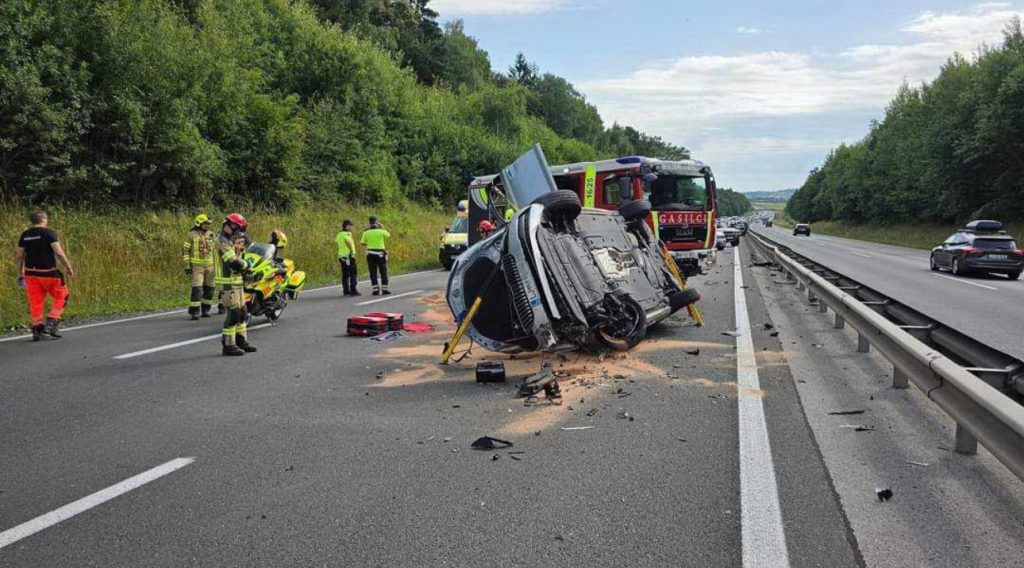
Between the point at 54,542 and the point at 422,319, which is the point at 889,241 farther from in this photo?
the point at 54,542

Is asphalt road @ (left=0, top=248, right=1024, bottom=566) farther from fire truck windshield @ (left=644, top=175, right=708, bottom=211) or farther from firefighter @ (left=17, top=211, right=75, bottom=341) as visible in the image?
fire truck windshield @ (left=644, top=175, right=708, bottom=211)

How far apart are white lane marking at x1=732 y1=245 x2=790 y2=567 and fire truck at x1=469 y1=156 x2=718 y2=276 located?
9398 millimetres

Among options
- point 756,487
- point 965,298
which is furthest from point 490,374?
point 965,298

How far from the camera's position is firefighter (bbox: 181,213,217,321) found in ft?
36.7

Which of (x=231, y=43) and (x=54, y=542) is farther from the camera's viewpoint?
(x=231, y=43)

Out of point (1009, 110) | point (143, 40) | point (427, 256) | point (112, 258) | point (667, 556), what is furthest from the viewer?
point (1009, 110)

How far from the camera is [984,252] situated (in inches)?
715

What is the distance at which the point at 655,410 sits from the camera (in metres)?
5.27

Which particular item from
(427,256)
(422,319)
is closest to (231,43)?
(427,256)

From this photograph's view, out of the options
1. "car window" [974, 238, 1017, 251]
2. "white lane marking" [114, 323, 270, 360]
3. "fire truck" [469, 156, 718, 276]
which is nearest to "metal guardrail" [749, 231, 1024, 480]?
"white lane marking" [114, 323, 270, 360]

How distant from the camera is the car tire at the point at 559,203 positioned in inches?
287

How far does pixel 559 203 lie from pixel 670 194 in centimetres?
921

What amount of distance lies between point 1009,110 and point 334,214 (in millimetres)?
37645

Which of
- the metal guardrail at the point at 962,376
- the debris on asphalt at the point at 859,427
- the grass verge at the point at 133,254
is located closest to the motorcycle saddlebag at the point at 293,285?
the grass verge at the point at 133,254
